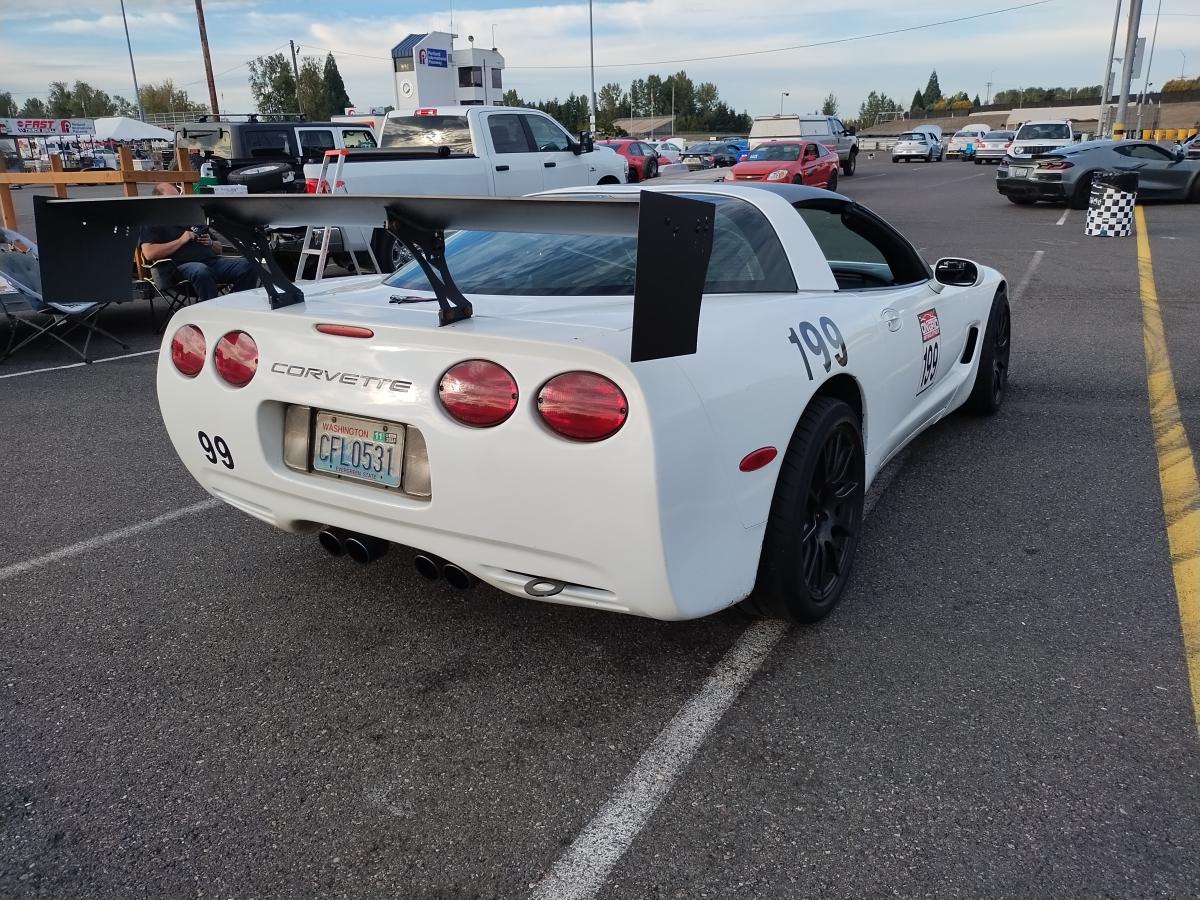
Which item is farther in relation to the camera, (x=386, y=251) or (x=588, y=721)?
(x=386, y=251)

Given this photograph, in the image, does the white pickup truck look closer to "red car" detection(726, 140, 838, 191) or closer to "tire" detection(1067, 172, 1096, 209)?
"red car" detection(726, 140, 838, 191)

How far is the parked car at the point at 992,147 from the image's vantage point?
129 ft

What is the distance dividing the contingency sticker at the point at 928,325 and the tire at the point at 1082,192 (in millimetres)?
16301

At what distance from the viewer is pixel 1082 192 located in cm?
1808

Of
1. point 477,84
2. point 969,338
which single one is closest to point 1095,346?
point 969,338

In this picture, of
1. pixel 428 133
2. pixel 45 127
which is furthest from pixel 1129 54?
pixel 45 127

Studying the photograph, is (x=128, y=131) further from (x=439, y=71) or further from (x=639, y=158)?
(x=639, y=158)

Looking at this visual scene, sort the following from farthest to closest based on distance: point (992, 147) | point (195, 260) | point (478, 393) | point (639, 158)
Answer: point (992, 147) < point (639, 158) < point (195, 260) < point (478, 393)

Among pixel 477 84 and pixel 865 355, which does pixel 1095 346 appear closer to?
pixel 865 355

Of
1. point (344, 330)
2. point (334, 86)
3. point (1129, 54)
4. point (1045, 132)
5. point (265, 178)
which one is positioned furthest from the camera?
point (334, 86)

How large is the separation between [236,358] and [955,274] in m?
3.05

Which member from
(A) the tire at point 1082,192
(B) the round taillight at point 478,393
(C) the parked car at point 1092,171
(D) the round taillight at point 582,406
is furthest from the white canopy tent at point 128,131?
(D) the round taillight at point 582,406

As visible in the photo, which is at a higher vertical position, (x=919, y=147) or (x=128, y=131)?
(x=128, y=131)

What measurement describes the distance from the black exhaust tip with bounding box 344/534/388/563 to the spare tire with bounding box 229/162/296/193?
985 centimetres
